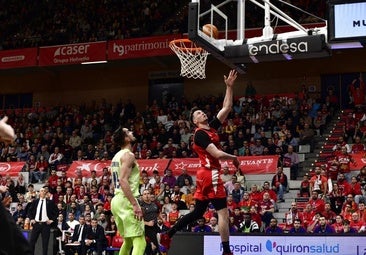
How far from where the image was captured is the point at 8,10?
3534 centimetres

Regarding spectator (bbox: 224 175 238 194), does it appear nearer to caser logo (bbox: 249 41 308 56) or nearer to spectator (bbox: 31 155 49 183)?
spectator (bbox: 31 155 49 183)

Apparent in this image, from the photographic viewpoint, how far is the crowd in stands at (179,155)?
17.8 meters

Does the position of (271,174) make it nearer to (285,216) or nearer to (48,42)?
(285,216)

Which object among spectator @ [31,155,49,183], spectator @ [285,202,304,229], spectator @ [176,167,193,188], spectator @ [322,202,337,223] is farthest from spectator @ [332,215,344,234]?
spectator @ [31,155,49,183]

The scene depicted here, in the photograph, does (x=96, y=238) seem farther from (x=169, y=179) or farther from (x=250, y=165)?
(x=250, y=165)

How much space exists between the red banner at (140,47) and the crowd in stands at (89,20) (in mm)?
892

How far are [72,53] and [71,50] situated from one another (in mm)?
159

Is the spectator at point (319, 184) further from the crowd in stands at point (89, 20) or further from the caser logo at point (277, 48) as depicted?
the caser logo at point (277, 48)

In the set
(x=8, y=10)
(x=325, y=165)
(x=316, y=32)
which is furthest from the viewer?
(x=8, y=10)

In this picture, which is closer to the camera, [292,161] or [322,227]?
[322,227]

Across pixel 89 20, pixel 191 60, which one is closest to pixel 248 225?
pixel 191 60

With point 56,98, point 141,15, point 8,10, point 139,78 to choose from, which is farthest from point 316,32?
point 8,10

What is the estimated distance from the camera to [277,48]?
10492 mm

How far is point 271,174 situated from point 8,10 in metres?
20.5
